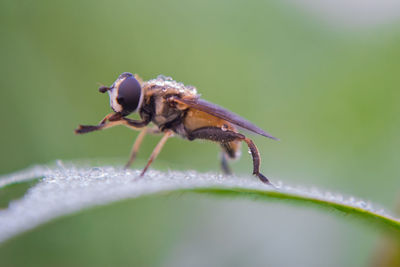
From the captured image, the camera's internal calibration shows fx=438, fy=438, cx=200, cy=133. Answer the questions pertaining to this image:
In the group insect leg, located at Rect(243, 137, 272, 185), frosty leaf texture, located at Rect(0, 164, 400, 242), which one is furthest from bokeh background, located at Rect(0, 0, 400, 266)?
frosty leaf texture, located at Rect(0, 164, 400, 242)

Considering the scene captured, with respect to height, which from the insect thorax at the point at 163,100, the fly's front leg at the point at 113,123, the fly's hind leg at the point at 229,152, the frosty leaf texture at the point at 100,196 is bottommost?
the frosty leaf texture at the point at 100,196

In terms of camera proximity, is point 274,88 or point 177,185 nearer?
point 177,185

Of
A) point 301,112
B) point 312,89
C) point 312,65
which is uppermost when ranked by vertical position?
point 312,65

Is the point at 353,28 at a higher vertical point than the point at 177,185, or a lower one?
higher

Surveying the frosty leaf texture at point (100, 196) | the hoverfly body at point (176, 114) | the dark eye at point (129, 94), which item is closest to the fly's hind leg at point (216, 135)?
the hoverfly body at point (176, 114)

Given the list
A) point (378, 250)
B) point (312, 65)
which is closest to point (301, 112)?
point (312, 65)

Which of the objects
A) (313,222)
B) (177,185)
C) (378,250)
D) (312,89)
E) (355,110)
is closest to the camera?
(177,185)

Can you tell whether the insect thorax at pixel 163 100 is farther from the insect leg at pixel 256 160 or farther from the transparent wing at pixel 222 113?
the insect leg at pixel 256 160

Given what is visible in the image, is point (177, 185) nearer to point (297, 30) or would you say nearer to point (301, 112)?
point (301, 112)
